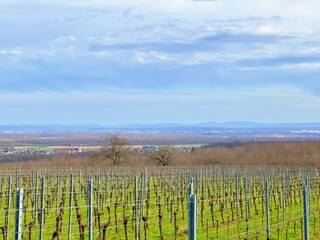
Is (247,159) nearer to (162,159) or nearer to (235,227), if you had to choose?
(162,159)

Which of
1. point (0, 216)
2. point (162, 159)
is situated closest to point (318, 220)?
point (0, 216)

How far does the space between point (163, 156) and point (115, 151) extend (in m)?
5.80

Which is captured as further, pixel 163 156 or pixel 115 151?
pixel 163 156

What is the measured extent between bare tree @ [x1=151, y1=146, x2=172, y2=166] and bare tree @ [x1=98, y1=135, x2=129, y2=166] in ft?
14.8

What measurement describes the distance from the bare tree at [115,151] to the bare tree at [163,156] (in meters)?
4.52

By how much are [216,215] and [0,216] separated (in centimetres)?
832

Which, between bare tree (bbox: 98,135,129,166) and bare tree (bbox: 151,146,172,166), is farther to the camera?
bare tree (bbox: 151,146,172,166)

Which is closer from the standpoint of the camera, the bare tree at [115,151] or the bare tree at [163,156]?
the bare tree at [115,151]

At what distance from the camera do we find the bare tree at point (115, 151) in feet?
183

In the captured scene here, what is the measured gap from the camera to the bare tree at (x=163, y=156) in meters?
59.1

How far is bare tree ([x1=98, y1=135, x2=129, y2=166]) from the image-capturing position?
5575cm

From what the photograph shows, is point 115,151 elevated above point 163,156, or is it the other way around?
point 115,151

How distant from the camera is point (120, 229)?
18.2 metres

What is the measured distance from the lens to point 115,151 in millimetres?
55906
